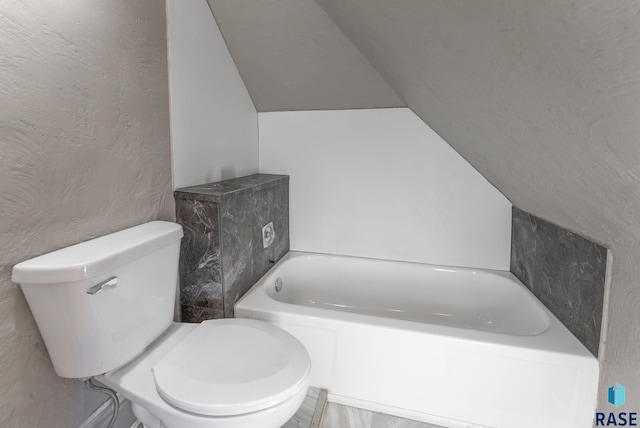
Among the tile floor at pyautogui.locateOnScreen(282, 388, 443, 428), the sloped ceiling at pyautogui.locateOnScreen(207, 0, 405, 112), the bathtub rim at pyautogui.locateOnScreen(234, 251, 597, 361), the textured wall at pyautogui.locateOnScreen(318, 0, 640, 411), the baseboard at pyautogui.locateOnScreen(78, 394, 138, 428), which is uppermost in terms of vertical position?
the sloped ceiling at pyautogui.locateOnScreen(207, 0, 405, 112)

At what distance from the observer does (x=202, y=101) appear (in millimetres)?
1813

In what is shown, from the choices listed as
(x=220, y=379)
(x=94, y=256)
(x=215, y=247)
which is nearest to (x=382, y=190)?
→ (x=215, y=247)

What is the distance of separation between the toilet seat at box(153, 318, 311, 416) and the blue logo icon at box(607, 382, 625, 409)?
1118mm

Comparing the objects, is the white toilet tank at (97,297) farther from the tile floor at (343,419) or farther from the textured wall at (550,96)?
the textured wall at (550,96)

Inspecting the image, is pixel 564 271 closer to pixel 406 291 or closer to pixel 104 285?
pixel 406 291

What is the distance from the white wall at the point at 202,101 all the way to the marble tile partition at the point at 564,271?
1.77 meters

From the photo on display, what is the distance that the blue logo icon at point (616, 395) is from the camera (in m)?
1.23

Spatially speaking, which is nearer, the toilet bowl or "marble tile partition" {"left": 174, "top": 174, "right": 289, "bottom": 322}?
the toilet bowl

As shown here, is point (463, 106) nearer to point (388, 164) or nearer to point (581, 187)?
point (581, 187)

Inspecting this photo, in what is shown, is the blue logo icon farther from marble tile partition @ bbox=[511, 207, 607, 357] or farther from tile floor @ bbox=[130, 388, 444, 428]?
tile floor @ bbox=[130, 388, 444, 428]

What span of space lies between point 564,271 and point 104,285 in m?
1.82

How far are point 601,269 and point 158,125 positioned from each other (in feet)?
6.09

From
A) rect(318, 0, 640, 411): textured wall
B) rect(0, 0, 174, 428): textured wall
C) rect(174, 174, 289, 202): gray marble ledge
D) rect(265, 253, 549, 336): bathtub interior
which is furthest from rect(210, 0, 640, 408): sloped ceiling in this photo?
rect(0, 0, 174, 428): textured wall

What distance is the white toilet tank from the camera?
0.96 meters
